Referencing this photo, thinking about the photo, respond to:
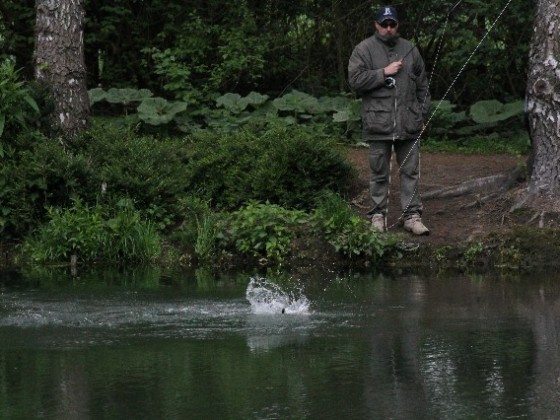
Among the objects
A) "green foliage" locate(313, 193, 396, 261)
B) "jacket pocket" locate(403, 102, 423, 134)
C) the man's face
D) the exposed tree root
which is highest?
the man's face

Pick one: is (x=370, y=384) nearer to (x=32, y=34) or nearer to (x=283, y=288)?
(x=283, y=288)

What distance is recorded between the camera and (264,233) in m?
13.8

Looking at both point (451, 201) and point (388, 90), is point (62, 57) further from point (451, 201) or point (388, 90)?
point (451, 201)

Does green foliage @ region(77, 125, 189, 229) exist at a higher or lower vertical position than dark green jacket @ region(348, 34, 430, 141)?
lower

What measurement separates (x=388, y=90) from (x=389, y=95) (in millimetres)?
52

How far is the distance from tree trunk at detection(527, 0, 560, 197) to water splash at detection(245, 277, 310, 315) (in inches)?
142

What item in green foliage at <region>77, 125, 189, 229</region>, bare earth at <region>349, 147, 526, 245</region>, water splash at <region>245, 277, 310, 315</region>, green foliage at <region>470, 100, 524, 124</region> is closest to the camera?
water splash at <region>245, 277, 310, 315</region>

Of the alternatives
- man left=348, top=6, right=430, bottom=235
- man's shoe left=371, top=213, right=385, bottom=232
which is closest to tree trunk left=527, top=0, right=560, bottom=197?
man left=348, top=6, right=430, bottom=235

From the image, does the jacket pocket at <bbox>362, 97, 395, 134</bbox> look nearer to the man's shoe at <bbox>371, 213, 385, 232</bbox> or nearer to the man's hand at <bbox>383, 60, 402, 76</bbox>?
the man's hand at <bbox>383, 60, 402, 76</bbox>

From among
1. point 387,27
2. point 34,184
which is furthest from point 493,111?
point 34,184

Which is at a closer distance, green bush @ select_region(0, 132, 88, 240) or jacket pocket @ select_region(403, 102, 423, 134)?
jacket pocket @ select_region(403, 102, 423, 134)

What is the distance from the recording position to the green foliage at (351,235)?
44.2ft

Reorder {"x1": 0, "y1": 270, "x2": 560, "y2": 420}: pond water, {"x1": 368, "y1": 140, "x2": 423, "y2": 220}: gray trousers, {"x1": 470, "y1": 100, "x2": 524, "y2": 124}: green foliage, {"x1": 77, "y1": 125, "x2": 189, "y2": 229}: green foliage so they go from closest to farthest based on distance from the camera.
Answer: {"x1": 0, "y1": 270, "x2": 560, "y2": 420}: pond water, {"x1": 368, "y1": 140, "x2": 423, "y2": 220}: gray trousers, {"x1": 77, "y1": 125, "x2": 189, "y2": 229}: green foliage, {"x1": 470, "y1": 100, "x2": 524, "y2": 124}: green foliage

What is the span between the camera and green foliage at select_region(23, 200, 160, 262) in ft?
46.0
